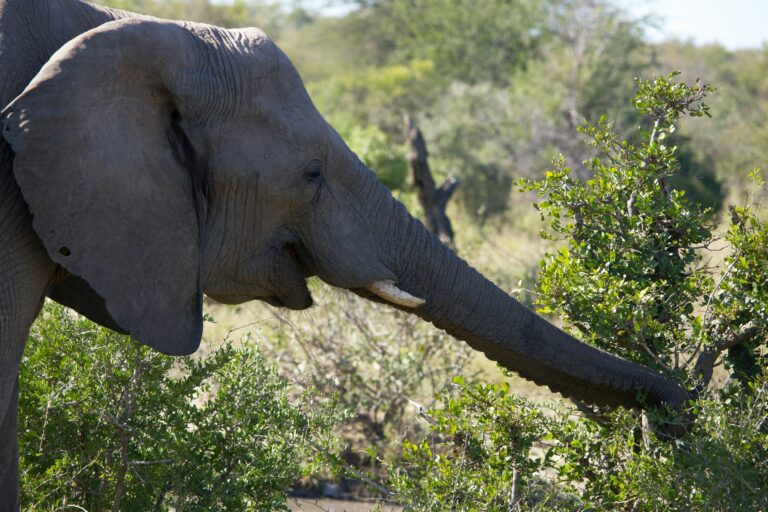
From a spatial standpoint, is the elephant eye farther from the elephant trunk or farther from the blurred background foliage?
the blurred background foliage

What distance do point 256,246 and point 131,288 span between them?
47 cm

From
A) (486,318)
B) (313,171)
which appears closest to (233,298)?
(313,171)

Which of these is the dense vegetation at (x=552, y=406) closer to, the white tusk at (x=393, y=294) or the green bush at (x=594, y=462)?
the green bush at (x=594, y=462)

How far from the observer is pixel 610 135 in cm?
387

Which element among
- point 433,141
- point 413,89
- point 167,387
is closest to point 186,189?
point 167,387

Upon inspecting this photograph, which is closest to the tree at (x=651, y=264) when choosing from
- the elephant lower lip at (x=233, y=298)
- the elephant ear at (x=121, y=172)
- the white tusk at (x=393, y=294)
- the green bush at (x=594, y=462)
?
the green bush at (x=594, y=462)

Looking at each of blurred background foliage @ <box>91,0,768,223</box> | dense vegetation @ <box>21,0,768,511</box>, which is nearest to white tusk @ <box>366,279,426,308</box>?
dense vegetation @ <box>21,0,768,511</box>

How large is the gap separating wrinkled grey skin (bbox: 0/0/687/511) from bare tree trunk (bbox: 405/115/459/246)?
5.02 metres

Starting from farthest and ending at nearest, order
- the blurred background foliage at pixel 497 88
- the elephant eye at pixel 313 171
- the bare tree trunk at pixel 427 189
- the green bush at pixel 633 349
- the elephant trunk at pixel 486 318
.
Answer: the blurred background foliage at pixel 497 88
the bare tree trunk at pixel 427 189
the green bush at pixel 633 349
the elephant trunk at pixel 486 318
the elephant eye at pixel 313 171

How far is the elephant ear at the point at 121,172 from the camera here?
2.46 m

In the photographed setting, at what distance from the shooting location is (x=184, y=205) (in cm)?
274

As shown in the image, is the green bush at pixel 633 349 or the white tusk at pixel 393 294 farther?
the green bush at pixel 633 349

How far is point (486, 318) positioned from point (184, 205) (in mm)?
1004

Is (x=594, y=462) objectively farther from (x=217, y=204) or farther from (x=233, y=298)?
(x=217, y=204)
